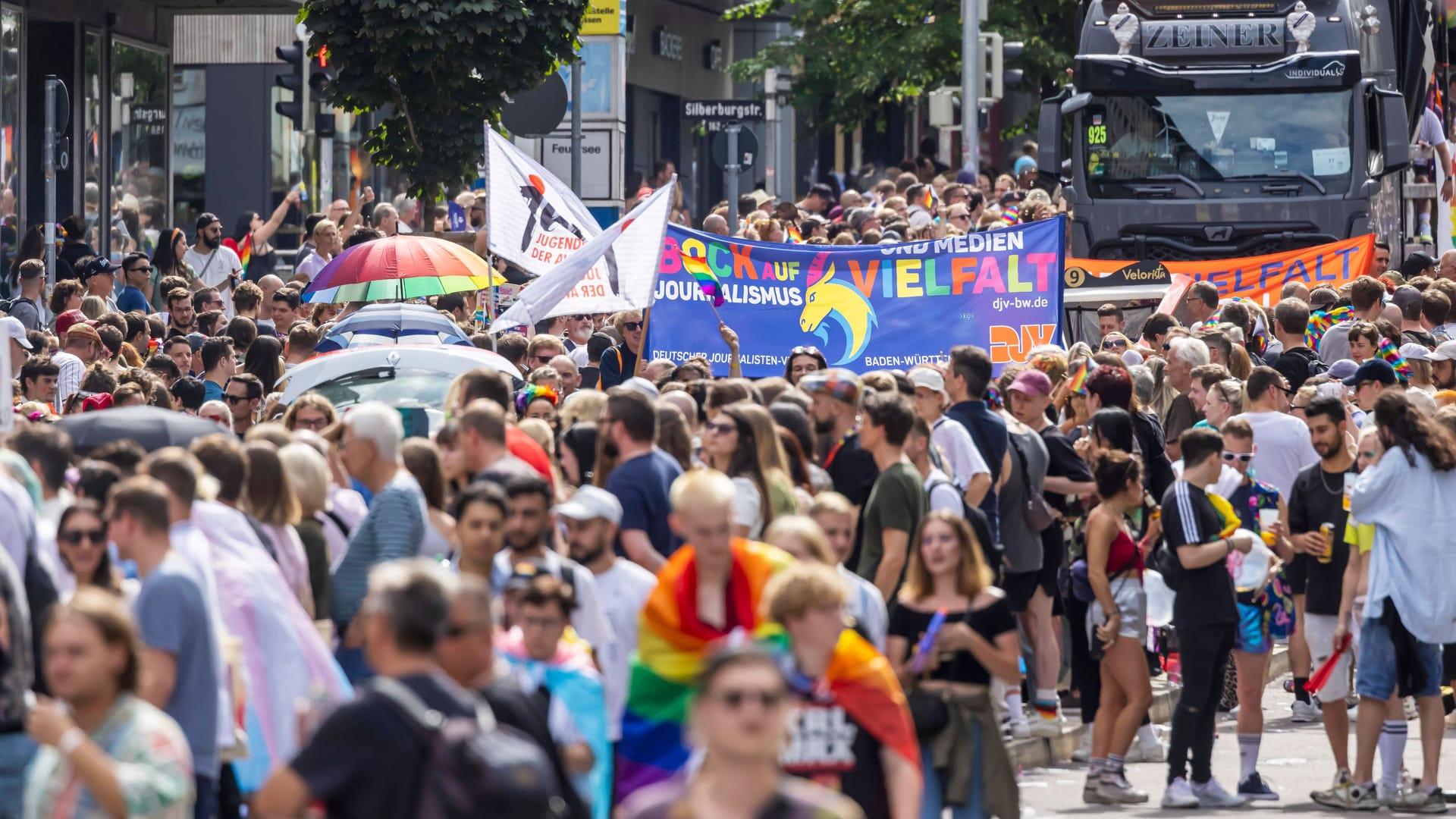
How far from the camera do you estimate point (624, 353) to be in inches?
626

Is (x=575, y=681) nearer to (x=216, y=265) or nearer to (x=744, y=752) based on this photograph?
(x=744, y=752)

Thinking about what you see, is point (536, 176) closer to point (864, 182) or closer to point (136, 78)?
point (136, 78)

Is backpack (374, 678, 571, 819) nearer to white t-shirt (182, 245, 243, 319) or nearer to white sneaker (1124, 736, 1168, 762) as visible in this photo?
white sneaker (1124, 736, 1168, 762)

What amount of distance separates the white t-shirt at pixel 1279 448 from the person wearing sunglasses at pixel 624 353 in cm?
412

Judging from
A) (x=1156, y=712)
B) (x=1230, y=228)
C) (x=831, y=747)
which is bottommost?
(x=1156, y=712)

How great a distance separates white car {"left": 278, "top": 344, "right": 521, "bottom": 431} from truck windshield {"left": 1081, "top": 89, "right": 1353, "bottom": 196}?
11.0 metres

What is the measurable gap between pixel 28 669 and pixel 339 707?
1679 mm

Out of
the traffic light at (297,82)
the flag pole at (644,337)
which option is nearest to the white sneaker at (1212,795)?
the flag pole at (644,337)

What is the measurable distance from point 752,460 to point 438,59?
450 inches

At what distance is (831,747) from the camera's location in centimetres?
684

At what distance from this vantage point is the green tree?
19.6 meters

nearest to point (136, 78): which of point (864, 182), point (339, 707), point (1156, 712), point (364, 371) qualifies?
point (864, 182)

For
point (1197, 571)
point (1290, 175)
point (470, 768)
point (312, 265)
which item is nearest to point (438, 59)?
point (312, 265)

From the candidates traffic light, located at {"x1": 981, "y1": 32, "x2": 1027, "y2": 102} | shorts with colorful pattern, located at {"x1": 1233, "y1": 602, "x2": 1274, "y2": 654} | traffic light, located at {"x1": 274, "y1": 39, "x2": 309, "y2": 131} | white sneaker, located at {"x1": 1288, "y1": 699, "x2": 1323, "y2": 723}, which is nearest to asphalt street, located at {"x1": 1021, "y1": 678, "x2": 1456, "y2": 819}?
white sneaker, located at {"x1": 1288, "y1": 699, "x2": 1323, "y2": 723}
